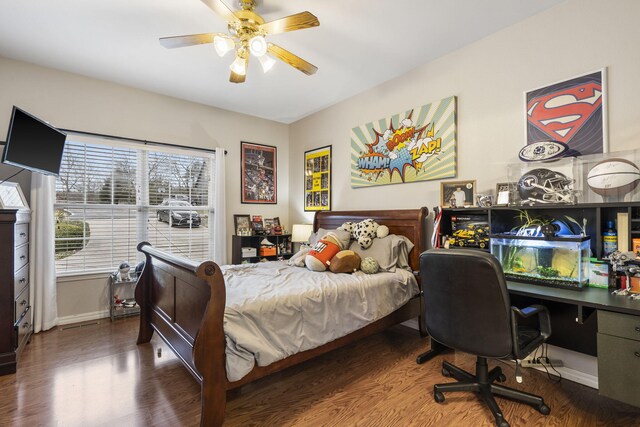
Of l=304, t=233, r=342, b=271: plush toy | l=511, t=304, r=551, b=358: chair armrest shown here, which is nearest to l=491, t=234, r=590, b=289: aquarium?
l=511, t=304, r=551, b=358: chair armrest

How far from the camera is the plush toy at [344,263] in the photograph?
8.94ft

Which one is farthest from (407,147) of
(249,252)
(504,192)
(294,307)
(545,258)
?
(249,252)

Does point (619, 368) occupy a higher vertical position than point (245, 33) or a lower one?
lower

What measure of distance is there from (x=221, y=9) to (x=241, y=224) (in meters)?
2.91

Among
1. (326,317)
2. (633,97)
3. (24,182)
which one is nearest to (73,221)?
(24,182)

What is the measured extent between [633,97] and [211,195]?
4235 mm

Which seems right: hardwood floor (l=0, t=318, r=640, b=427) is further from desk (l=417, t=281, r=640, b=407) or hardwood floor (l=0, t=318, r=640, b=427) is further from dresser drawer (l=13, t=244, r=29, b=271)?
dresser drawer (l=13, t=244, r=29, b=271)

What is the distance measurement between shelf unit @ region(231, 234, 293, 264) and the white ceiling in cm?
196

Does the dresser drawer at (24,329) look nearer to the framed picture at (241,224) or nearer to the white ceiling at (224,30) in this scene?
the framed picture at (241,224)

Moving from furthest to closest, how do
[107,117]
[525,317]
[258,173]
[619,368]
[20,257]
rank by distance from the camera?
1. [258,173]
2. [107,117]
3. [20,257]
4. [525,317]
5. [619,368]

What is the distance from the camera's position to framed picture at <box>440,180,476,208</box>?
105 inches

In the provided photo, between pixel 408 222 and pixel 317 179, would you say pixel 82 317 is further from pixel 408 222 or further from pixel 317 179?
pixel 408 222

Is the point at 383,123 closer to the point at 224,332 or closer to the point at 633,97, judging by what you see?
the point at 633,97

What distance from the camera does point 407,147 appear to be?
10.6ft
